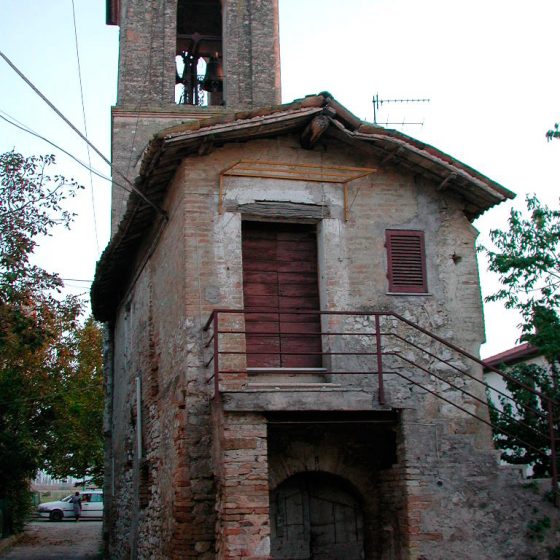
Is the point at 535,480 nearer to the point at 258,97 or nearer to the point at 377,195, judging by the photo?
the point at 377,195

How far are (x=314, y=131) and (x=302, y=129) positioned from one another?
1.07 feet

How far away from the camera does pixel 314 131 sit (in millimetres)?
11219

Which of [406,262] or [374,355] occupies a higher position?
[406,262]

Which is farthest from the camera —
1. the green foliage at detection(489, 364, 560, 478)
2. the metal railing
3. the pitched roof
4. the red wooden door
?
the green foliage at detection(489, 364, 560, 478)

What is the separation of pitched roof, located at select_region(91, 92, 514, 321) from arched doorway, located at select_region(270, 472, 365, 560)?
4.52 m

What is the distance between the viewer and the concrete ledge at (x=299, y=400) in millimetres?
9492

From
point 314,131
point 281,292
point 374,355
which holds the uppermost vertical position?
point 314,131

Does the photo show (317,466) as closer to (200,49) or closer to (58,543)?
(200,49)

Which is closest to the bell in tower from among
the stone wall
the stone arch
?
the stone wall

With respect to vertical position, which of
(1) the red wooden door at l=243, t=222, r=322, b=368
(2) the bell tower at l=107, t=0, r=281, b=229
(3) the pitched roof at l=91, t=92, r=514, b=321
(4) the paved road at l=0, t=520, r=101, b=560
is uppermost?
(2) the bell tower at l=107, t=0, r=281, b=229

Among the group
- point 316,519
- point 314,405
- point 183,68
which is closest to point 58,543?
point 183,68

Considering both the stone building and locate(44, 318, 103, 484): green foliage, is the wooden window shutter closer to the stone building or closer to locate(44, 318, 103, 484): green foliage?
the stone building

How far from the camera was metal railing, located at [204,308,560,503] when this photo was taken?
10.4 m

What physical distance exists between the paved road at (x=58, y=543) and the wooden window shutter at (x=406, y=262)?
12538mm
